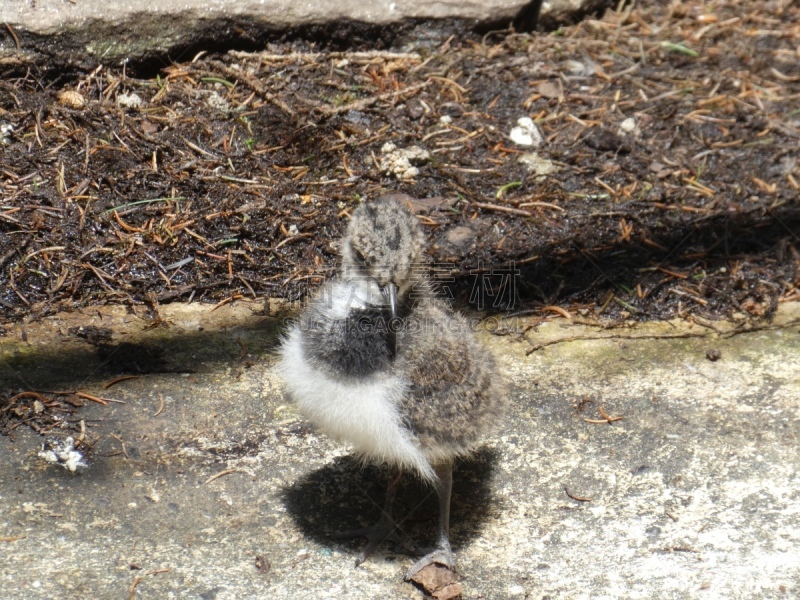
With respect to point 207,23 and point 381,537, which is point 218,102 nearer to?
point 207,23

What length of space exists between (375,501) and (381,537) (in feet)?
0.82

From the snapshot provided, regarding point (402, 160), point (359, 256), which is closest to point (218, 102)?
point (402, 160)

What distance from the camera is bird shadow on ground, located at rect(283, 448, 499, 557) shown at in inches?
142

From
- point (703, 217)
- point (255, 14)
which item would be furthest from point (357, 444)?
point (255, 14)

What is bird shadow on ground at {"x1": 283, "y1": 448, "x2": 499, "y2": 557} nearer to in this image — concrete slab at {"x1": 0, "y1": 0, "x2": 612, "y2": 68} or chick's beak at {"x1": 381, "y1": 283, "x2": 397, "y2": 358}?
chick's beak at {"x1": 381, "y1": 283, "x2": 397, "y2": 358}

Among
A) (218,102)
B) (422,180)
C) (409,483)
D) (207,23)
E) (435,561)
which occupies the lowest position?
(409,483)

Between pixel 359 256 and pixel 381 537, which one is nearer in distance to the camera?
pixel 359 256

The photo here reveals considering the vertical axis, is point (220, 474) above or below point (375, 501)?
above

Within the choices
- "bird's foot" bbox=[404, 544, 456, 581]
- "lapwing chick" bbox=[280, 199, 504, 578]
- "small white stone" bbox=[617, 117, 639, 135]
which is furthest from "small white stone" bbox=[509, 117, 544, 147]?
"bird's foot" bbox=[404, 544, 456, 581]

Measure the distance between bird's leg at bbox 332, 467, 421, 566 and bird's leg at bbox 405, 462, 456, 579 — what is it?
0.39ft

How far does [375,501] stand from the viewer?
149 inches

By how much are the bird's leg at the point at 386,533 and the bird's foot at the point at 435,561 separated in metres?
0.11

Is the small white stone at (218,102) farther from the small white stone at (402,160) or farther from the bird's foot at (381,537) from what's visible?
the bird's foot at (381,537)

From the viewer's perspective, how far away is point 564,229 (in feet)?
16.5
